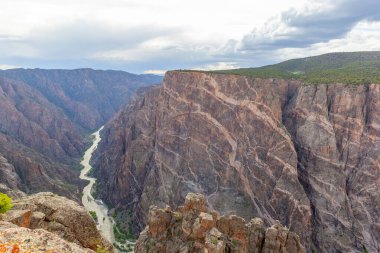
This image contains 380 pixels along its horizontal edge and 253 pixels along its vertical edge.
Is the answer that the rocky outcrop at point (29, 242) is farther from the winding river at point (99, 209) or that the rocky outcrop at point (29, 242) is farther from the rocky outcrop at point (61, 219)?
the winding river at point (99, 209)

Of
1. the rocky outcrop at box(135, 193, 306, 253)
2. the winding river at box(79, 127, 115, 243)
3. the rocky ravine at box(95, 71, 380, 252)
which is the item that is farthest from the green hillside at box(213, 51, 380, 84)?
the winding river at box(79, 127, 115, 243)

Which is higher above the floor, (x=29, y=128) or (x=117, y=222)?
(x=29, y=128)

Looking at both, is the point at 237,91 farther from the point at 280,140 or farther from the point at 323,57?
the point at 323,57

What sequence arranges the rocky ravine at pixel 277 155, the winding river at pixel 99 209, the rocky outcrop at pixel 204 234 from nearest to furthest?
the rocky outcrop at pixel 204 234
the rocky ravine at pixel 277 155
the winding river at pixel 99 209

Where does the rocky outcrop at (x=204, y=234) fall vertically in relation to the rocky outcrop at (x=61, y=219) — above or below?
below

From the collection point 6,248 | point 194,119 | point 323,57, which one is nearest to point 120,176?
point 194,119

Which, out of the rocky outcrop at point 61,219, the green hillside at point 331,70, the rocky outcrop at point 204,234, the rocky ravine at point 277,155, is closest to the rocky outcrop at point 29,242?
the rocky outcrop at point 61,219

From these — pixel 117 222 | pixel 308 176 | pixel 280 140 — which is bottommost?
pixel 117 222
